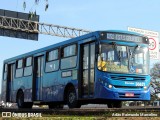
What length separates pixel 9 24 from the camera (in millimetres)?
42875

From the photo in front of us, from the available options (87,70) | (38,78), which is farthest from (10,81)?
(87,70)

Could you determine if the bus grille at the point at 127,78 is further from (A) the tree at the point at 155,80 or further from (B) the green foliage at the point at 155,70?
(B) the green foliage at the point at 155,70

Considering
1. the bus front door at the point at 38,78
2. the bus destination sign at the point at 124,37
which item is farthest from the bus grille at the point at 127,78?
the bus front door at the point at 38,78

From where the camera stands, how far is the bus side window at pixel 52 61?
1839cm

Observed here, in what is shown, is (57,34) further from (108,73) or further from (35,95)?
(108,73)

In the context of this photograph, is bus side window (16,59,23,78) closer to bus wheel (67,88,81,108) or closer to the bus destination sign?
bus wheel (67,88,81,108)

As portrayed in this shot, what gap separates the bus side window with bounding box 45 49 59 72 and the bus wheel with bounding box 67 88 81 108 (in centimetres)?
166

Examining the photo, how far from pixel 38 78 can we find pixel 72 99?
4.35 metres

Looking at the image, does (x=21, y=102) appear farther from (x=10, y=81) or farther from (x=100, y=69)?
(x=100, y=69)

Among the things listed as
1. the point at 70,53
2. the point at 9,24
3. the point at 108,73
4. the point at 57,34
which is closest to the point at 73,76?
the point at 70,53

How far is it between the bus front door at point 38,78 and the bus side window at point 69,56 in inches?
114

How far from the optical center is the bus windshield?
49.7ft

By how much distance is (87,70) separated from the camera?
1587cm

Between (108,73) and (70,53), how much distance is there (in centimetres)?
278
